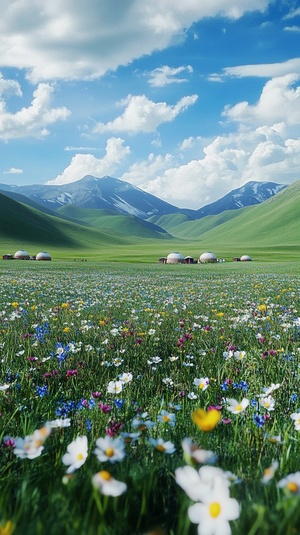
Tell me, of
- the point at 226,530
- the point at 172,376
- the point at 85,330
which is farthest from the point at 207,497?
the point at 85,330

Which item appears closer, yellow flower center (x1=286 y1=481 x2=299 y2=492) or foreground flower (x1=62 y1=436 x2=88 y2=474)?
yellow flower center (x1=286 y1=481 x2=299 y2=492)

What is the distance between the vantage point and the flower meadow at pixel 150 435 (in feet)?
4.53

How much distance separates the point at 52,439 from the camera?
2.69 meters

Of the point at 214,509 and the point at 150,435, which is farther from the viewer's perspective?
the point at 150,435

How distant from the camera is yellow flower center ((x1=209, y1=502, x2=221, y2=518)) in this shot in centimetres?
129

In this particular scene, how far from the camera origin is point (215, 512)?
4.26 feet

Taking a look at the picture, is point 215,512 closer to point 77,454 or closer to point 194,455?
point 194,455

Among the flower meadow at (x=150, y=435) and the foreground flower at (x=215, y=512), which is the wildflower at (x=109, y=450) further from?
the foreground flower at (x=215, y=512)

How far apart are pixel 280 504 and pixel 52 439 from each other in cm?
179

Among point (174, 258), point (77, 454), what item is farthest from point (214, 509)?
point (174, 258)

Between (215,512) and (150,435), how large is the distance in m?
1.58

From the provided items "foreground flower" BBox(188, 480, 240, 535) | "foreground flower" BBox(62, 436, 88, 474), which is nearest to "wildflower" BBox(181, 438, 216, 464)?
"foreground flower" BBox(188, 480, 240, 535)

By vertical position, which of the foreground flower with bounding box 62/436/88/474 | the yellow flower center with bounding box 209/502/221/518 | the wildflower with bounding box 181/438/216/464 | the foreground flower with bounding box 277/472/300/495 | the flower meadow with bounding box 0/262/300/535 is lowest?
the flower meadow with bounding box 0/262/300/535

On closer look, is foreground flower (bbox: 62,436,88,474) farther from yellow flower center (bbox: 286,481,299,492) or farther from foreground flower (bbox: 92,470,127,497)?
yellow flower center (bbox: 286,481,299,492)
